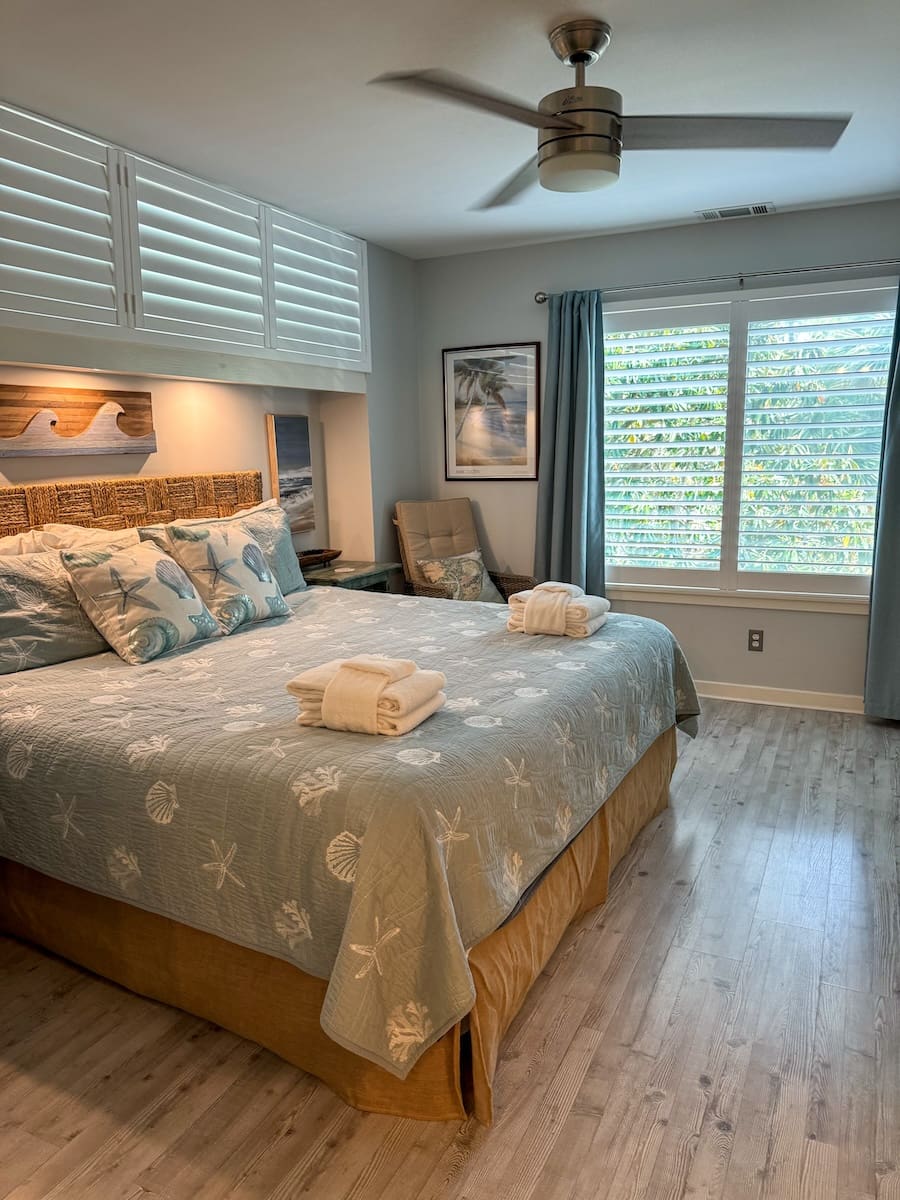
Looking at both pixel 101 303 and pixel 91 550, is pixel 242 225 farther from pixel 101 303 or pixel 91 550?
pixel 91 550

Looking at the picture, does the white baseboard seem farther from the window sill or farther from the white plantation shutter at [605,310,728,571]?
the white plantation shutter at [605,310,728,571]

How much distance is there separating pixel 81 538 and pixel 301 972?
1903mm

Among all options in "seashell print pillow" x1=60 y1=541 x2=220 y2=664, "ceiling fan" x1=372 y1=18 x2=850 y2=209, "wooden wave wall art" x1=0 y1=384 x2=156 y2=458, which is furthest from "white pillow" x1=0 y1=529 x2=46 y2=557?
"ceiling fan" x1=372 y1=18 x2=850 y2=209

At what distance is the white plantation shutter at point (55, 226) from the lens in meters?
2.75

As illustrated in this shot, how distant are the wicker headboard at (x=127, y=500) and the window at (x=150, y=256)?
0.63 metres

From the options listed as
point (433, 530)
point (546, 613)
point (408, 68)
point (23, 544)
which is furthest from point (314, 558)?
point (408, 68)

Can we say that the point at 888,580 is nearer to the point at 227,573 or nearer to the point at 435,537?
the point at 435,537

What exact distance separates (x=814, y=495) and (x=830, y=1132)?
3.28 metres

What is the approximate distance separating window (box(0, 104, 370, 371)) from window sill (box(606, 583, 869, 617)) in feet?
6.98

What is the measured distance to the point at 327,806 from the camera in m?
1.81

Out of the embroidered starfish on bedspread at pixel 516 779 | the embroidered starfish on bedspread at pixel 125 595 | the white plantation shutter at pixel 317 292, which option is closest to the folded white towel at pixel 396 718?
the embroidered starfish on bedspread at pixel 516 779

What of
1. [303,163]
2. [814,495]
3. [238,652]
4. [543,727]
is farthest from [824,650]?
[303,163]

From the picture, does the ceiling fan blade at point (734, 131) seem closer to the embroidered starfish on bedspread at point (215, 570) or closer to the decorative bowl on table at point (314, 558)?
the embroidered starfish on bedspread at point (215, 570)

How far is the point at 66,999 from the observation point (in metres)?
2.30
